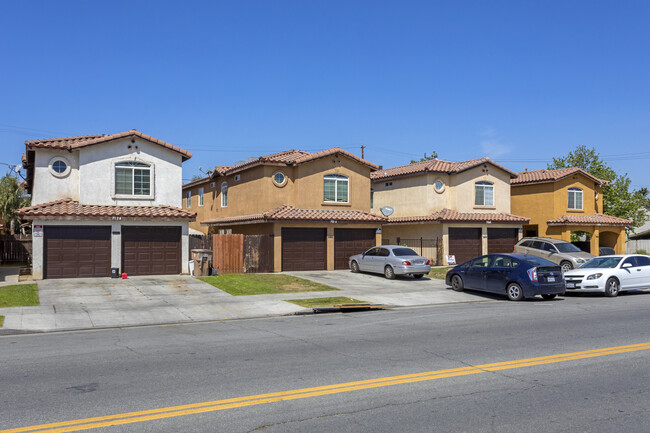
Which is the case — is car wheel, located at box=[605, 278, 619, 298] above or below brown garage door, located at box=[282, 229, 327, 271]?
below

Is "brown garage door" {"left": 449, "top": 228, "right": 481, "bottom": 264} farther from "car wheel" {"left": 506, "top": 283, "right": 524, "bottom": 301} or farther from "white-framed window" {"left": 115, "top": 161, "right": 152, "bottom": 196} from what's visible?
"white-framed window" {"left": 115, "top": 161, "right": 152, "bottom": 196}

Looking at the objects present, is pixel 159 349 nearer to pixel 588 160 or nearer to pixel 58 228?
pixel 58 228

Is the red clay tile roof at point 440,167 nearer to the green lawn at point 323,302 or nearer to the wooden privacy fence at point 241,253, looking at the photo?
the wooden privacy fence at point 241,253

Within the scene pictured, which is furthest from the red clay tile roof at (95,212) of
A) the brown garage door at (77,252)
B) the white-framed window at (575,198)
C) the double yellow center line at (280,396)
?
the white-framed window at (575,198)

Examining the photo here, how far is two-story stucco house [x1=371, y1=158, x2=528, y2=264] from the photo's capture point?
33719 millimetres

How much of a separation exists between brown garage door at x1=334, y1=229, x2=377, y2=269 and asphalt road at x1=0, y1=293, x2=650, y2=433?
52.8 ft

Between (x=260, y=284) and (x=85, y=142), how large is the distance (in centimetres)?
992

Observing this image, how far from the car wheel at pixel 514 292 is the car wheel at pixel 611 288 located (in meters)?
3.74

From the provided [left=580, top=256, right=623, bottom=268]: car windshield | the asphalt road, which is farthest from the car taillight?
the asphalt road

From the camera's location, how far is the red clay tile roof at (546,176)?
3694 centimetres

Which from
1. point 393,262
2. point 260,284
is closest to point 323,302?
point 260,284

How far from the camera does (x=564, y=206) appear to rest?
123 ft

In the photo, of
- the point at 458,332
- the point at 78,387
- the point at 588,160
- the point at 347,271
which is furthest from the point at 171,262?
the point at 588,160

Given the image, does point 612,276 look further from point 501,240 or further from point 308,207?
point 501,240
